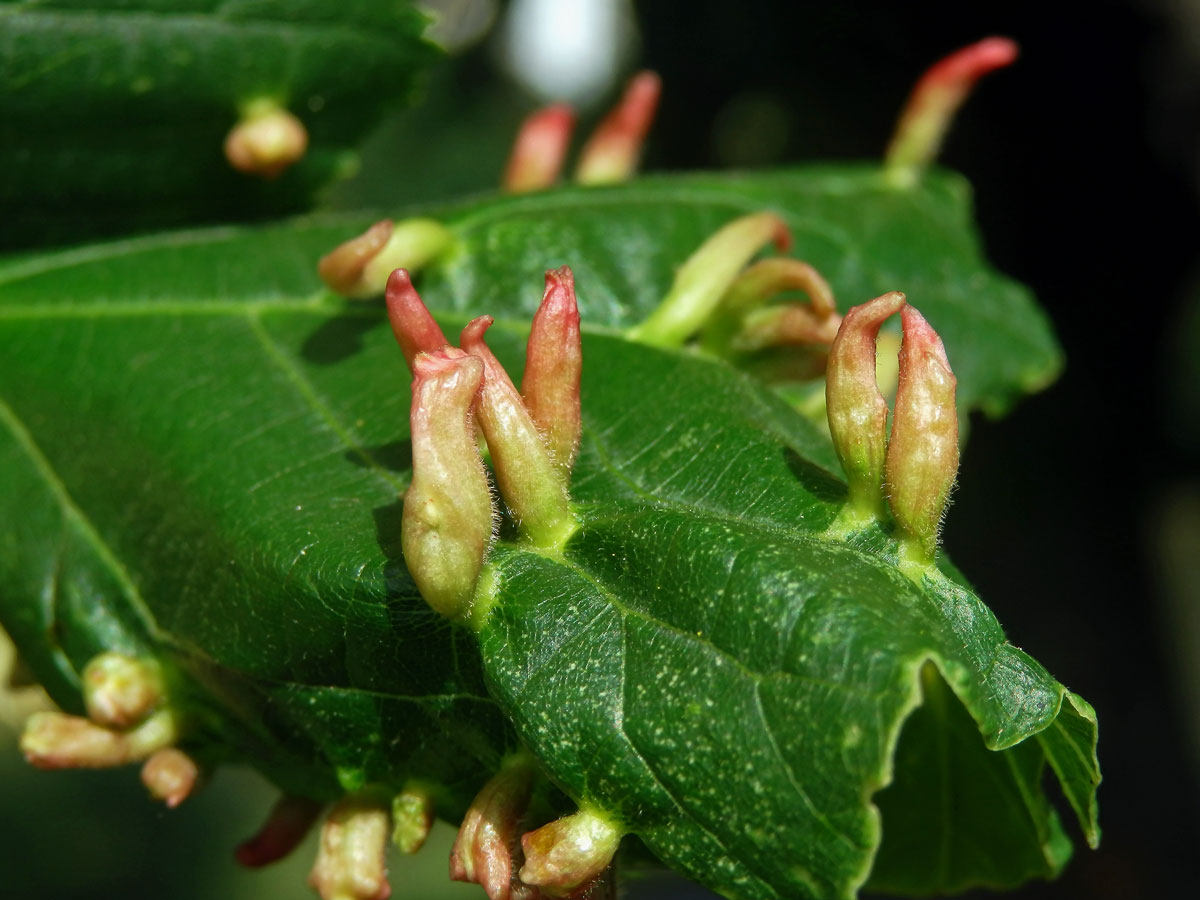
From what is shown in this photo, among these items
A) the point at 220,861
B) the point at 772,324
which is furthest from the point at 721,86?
the point at 220,861

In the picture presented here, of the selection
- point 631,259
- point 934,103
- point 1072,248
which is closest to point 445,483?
point 631,259

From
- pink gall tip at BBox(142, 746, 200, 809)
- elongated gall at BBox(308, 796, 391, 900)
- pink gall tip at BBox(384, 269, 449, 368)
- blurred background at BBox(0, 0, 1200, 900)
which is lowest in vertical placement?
blurred background at BBox(0, 0, 1200, 900)

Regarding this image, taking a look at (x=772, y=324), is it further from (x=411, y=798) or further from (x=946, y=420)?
(x=411, y=798)

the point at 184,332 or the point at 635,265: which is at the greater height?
the point at 184,332

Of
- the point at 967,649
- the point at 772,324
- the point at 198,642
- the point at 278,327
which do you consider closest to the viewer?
the point at 967,649

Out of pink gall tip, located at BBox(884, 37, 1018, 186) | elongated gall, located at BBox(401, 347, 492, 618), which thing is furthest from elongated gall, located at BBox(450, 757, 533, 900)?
pink gall tip, located at BBox(884, 37, 1018, 186)

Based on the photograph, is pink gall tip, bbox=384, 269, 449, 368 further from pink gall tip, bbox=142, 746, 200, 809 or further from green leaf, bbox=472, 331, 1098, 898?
pink gall tip, bbox=142, 746, 200, 809
